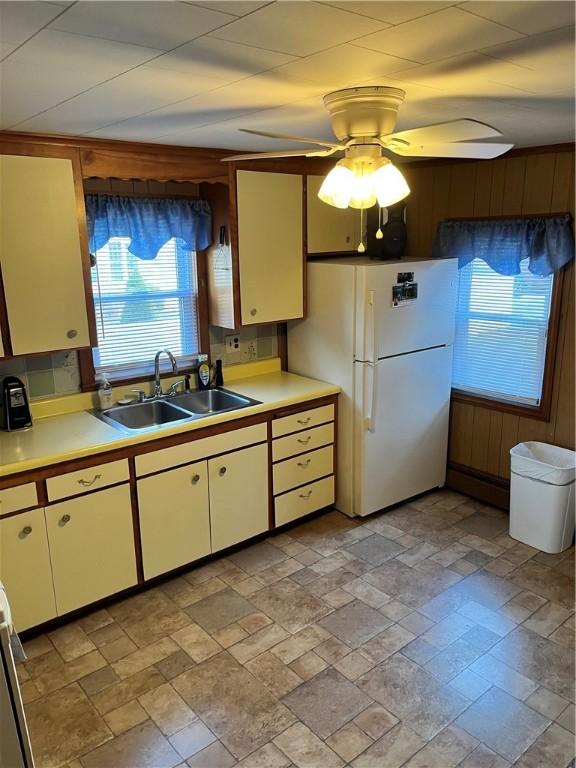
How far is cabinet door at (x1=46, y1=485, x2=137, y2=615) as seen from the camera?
269 cm

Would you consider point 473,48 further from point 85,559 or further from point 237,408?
point 85,559

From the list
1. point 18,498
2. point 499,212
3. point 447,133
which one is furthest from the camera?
point 499,212

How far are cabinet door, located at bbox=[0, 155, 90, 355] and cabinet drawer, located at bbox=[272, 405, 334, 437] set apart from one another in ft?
4.04

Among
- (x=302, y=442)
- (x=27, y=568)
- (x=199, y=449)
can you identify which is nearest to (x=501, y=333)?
(x=302, y=442)

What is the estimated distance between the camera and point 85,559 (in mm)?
2793

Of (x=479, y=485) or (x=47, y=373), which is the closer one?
(x=47, y=373)

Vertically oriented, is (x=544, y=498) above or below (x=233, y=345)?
below

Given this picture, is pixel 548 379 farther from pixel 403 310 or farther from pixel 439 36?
pixel 439 36

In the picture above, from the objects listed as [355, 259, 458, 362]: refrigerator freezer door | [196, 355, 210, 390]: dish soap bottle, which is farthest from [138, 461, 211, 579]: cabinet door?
[355, 259, 458, 362]: refrigerator freezer door

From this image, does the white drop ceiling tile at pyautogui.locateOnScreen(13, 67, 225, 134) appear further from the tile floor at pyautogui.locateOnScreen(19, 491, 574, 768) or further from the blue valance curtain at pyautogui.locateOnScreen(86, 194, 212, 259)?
the tile floor at pyautogui.locateOnScreen(19, 491, 574, 768)

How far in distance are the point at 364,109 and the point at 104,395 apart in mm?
2131

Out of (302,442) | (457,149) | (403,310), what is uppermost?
(457,149)

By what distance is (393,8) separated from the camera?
1.17 m

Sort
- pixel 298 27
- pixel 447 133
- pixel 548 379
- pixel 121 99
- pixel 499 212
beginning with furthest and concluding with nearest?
1. pixel 499 212
2. pixel 548 379
3. pixel 121 99
4. pixel 447 133
5. pixel 298 27
